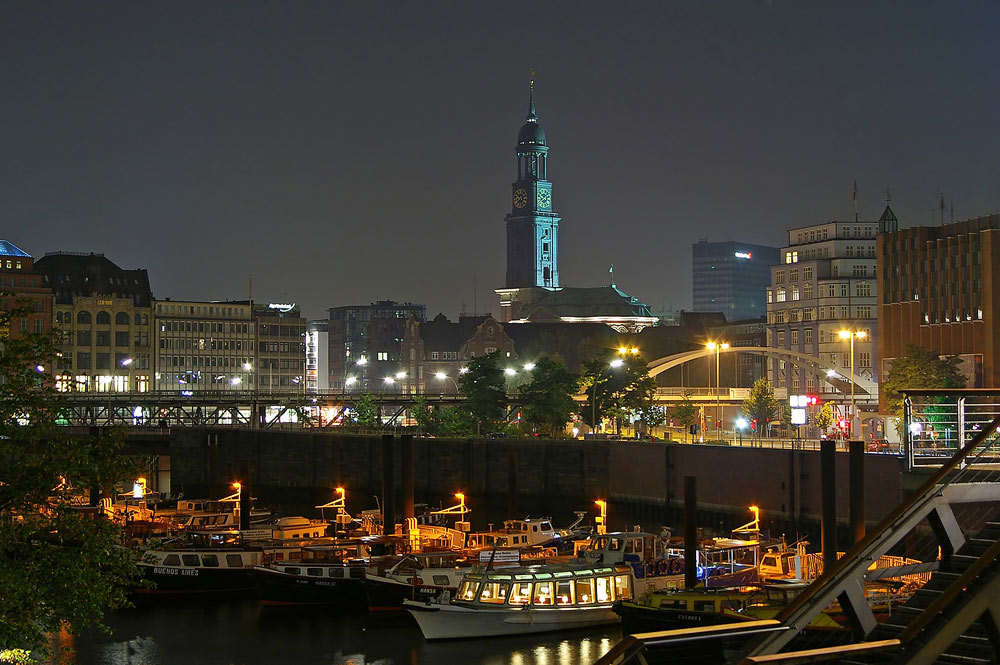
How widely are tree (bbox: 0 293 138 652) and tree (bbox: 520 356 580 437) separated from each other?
318ft

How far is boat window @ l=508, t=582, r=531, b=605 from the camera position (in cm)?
5338

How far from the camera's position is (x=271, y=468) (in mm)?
126438

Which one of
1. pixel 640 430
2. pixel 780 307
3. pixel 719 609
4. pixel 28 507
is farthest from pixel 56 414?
pixel 780 307

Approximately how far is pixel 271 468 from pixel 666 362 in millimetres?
43264

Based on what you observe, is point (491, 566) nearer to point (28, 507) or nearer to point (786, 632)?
point (28, 507)

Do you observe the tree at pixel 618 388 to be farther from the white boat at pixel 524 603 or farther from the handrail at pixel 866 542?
the handrail at pixel 866 542

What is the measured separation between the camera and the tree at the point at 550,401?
127 metres

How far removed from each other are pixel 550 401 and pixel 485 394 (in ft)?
22.9

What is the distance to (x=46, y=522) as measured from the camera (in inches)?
1160

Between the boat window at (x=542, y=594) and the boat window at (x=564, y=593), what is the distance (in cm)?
34

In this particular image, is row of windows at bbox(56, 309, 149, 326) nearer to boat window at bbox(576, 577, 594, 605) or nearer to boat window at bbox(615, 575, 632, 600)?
boat window at bbox(576, 577, 594, 605)

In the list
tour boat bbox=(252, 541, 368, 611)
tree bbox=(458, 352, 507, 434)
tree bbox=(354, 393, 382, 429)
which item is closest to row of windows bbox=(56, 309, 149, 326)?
tree bbox=(354, 393, 382, 429)

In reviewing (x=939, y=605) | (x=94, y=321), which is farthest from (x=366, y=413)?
(x=939, y=605)

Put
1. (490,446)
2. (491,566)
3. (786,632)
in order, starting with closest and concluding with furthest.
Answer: (786,632)
(491,566)
(490,446)
